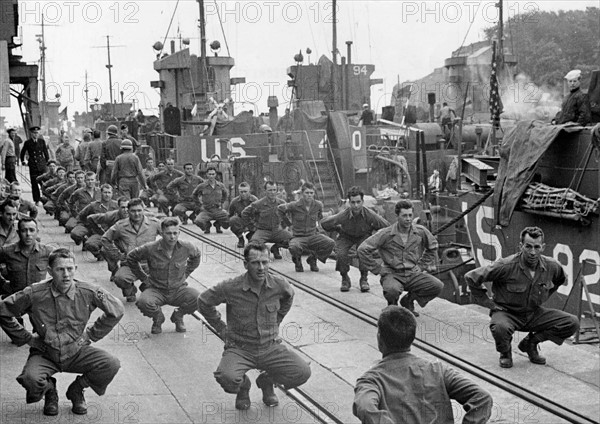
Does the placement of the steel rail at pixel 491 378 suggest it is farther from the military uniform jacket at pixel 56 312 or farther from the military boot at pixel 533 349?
the military uniform jacket at pixel 56 312

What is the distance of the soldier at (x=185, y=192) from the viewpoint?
75.9 ft

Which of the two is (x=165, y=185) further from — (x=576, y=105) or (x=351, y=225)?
(x=576, y=105)

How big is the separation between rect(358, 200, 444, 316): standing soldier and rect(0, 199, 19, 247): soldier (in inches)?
171

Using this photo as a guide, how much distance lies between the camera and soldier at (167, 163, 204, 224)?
23.1 metres

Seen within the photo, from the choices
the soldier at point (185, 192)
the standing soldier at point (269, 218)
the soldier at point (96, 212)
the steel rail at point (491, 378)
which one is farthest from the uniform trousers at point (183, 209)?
the steel rail at point (491, 378)

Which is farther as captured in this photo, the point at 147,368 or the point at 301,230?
the point at 301,230

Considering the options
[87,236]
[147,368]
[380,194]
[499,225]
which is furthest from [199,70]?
[147,368]

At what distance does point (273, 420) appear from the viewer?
27.7 feet

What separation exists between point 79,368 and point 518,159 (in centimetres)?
849

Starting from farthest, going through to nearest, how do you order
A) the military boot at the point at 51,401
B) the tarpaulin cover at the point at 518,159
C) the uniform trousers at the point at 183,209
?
the uniform trousers at the point at 183,209
the tarpaulin cover at the point at 518,159
the military boot at the point at 51,401

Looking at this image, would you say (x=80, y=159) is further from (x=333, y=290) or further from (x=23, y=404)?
(x=23, y=404)

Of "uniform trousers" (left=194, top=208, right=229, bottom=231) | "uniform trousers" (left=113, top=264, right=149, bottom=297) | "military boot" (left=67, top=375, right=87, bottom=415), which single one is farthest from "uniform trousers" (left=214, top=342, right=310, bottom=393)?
Result: "uniform trousers" (left=194, top=208, right=229, bottom=231)

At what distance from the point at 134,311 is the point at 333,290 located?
3.07 m

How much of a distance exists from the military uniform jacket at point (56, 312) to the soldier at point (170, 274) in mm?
3097
